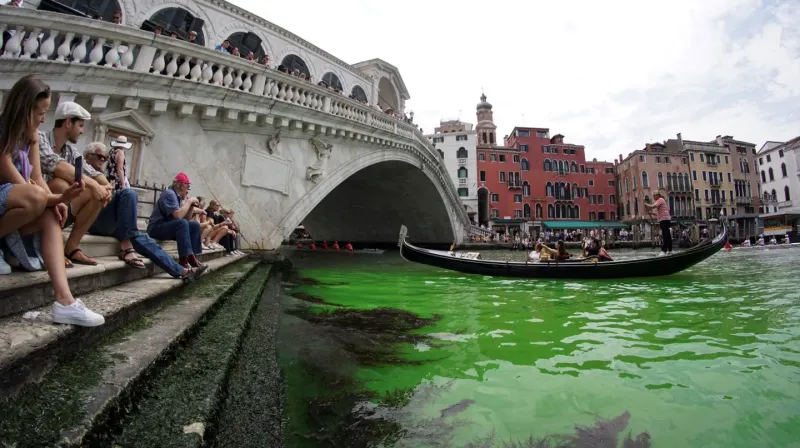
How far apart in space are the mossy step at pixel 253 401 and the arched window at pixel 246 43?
10.4m

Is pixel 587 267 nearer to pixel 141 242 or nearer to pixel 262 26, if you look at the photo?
pixel 141 242

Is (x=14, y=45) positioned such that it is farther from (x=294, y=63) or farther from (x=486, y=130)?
(x=486, y=130)

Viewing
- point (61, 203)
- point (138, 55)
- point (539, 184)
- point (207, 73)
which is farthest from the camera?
point (539, 184)

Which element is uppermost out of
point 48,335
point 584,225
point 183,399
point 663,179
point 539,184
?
point 663,179

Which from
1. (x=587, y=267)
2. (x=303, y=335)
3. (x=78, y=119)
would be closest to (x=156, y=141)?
(x=78, y=119)

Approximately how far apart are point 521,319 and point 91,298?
3093 mm

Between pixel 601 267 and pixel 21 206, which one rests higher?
pixel 21 206

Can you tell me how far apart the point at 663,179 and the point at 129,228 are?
38.0m

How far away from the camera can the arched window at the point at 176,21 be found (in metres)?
8.82

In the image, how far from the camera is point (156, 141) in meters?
5.91

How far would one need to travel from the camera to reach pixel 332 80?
13852mm

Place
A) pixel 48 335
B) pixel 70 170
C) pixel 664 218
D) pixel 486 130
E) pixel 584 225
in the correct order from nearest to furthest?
1. pixel 48 335
2. pixel 70 170
3. pixel 664 218
4. pixel 584 225
5. pixel 486 130

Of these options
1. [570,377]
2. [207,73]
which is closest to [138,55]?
[207,73]

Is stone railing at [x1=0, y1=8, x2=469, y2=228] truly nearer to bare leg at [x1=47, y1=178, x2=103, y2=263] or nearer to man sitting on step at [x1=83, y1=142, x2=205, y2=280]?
man sitting on step at [x1=83, y1=142, x2=205, y2=280]
